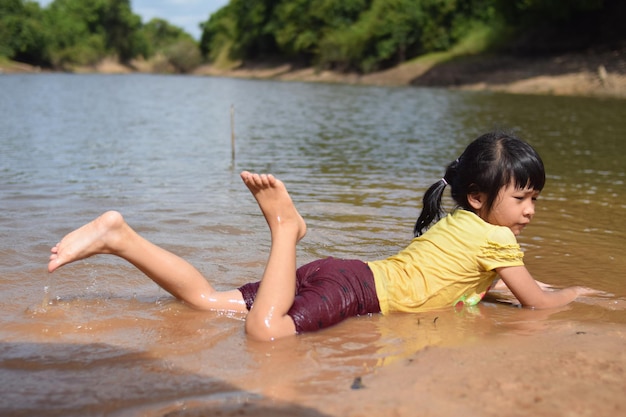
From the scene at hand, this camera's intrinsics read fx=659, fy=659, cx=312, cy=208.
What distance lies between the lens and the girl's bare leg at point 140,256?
3.07 metres

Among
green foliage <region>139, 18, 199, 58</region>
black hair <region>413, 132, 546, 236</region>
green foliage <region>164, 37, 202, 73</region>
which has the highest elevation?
green foliage <region>139, 18, 199, 58</region>

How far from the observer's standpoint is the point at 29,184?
732cm

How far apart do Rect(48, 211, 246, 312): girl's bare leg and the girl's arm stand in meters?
1.41

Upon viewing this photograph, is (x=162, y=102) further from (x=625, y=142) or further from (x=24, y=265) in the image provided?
(x=24, y=265)

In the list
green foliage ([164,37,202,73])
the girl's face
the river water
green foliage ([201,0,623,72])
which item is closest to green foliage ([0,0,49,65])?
green foliage ([164,37,202,73])

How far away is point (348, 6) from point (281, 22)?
31.9 feet

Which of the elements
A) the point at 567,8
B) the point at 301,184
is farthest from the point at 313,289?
the point at 567,8

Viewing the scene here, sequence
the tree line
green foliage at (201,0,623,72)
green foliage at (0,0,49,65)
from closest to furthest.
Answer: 1. the tree line
2. green foliage at (201,0,623,72)
3. green foliage at (0,0,49,65)

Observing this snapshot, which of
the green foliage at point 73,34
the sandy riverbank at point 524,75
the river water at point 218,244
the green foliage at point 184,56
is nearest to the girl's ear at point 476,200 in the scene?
the river water at point 218,244

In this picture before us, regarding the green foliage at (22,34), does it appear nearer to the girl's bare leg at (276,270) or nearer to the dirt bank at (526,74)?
the dirt bank at (526,74)

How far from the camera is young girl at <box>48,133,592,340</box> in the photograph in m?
3.12

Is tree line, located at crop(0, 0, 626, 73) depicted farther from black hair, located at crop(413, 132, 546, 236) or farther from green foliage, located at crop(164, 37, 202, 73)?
black hair, located at crop(413, 132, 546, 236)

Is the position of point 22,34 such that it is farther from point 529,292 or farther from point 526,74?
point 529,292

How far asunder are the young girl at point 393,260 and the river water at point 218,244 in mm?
112
